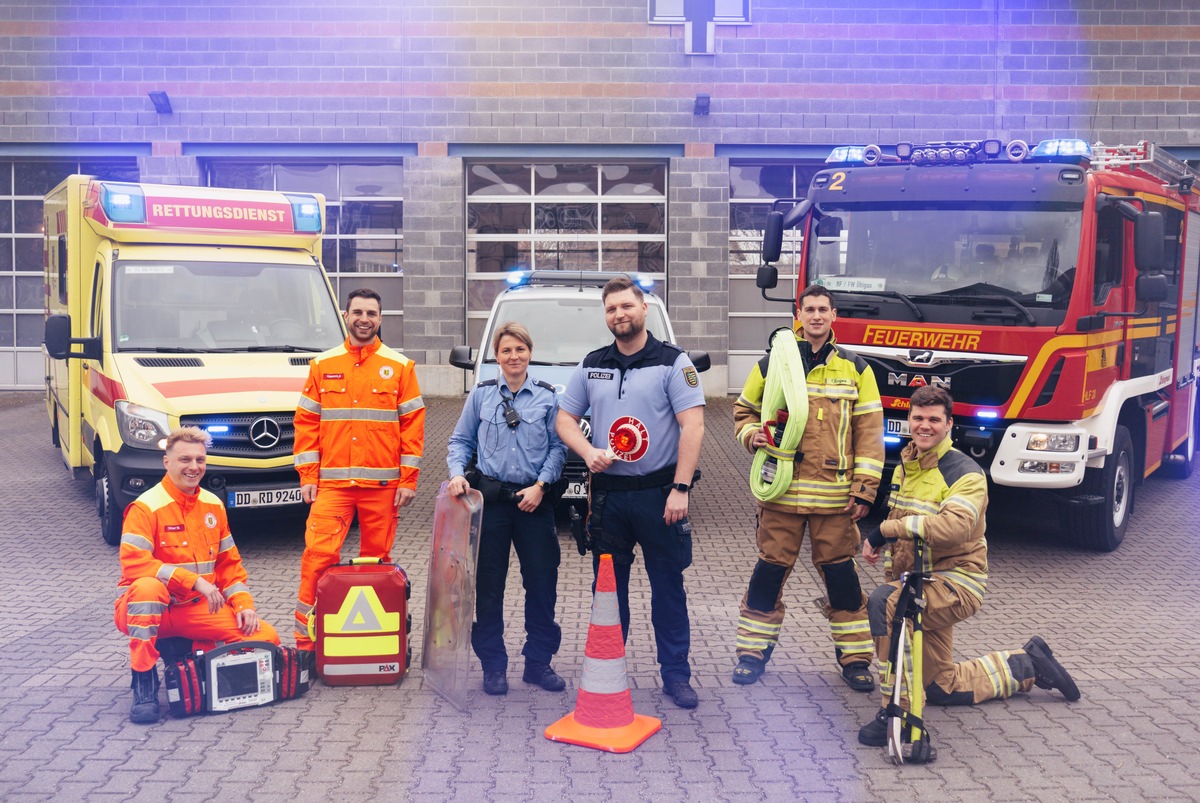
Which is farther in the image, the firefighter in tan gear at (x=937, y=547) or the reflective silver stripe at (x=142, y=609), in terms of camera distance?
the reflective silver stripe at (x=142, y=609)

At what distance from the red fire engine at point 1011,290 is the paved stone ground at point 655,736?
1031mm

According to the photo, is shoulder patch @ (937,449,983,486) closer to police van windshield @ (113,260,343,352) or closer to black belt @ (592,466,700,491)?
black belt @ (592,466,700,491)

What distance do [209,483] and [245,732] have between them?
3426 mm

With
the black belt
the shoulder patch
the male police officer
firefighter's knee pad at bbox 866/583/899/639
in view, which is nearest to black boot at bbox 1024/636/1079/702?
firefighter's knee pad at bbox 866/583/899/639

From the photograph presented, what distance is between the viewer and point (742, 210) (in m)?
18.5

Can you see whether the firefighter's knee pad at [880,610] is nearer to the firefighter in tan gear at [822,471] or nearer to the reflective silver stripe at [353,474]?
the firefighter in tan gear at [822,471]

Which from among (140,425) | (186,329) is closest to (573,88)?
(186,329)

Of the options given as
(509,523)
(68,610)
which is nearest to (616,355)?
(509,523)

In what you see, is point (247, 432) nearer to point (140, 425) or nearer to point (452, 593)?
point (140, 425)

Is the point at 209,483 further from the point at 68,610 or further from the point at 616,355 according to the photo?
the point at 616,355

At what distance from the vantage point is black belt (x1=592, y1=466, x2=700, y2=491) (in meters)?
5.38

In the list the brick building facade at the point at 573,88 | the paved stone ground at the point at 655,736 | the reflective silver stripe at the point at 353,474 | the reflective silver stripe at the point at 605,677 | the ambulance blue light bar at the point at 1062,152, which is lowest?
the paved stone ground at the point at 655,736

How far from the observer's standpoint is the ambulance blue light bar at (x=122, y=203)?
29.7ft

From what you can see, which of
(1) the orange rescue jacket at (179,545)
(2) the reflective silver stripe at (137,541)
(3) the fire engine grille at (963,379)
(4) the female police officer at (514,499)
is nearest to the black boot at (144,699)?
(1) the orange rescue jacket at (179,545)
